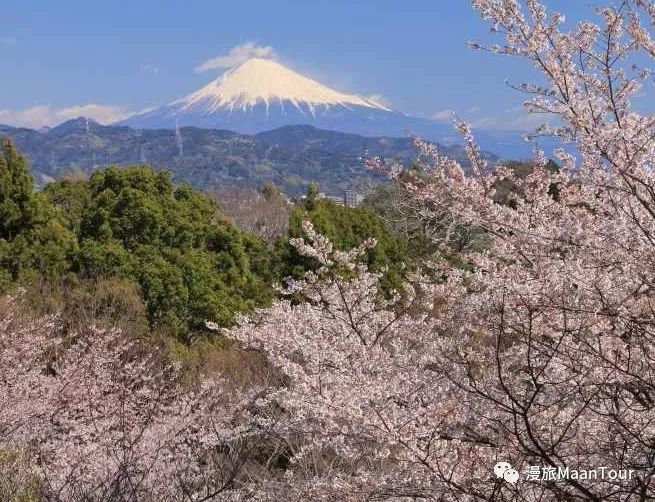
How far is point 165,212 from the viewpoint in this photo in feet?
56.9

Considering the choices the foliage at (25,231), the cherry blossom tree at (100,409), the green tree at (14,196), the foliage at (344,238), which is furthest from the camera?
the foliage at (344,238)

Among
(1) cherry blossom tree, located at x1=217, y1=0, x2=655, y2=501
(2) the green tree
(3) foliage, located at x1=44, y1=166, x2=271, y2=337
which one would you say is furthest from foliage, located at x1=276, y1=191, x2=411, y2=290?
(1) cherry blossom tree, located at x1=217, y1=0, x2=655, y2=501

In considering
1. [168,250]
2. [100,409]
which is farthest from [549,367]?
[168,250]

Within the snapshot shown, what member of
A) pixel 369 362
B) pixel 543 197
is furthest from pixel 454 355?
pixel 543 197

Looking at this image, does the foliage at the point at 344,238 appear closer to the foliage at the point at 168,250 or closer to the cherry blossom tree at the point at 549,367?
the foliage at the point at 168,250

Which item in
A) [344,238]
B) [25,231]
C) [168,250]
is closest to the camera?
[25,231]

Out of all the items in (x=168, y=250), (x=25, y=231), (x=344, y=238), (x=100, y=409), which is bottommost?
(x=100, y=409)

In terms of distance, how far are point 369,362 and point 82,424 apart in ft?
25.1

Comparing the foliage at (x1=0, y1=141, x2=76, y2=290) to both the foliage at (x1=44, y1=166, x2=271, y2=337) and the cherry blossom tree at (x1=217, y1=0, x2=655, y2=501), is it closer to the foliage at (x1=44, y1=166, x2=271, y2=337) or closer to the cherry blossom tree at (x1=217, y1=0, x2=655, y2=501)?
the foliage at (x1=44, y1=166, x2=271, y2=337)

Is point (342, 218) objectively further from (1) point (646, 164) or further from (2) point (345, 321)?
(1) point (646, 164)

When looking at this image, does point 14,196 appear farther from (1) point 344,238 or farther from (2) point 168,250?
(1) point 344,238

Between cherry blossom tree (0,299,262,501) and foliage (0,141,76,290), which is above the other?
foliage (0,141,76,290)

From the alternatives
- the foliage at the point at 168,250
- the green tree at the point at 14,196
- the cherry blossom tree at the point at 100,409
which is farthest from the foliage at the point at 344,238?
the green tree at the point at 14,196

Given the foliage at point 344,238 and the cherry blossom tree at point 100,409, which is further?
the foliage at point 344,238
